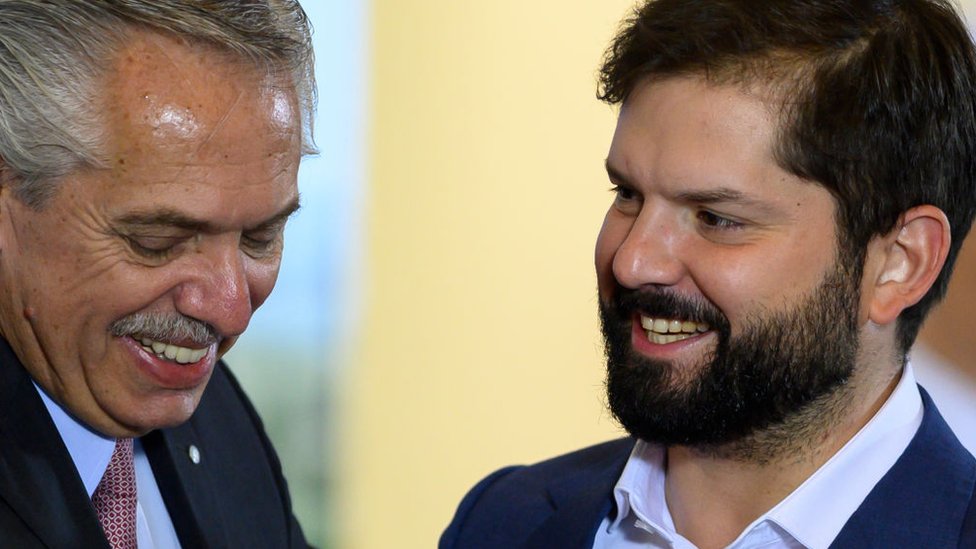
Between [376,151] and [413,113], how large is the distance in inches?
7.4

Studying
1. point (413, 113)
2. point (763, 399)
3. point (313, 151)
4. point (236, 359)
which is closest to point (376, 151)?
point (413, 113)

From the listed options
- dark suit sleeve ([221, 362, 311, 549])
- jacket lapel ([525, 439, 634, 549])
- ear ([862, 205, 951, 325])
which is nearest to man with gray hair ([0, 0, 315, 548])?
dark suit sleeve ([221, 362, 311, 549])

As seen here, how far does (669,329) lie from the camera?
1773mm

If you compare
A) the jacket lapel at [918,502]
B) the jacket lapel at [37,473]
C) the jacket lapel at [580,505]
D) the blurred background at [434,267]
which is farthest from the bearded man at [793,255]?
the blurred background at [434,267]

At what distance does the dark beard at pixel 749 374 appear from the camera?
5.66ft

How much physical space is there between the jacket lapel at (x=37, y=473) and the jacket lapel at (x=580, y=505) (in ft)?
2.22

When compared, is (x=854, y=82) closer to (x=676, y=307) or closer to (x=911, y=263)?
(x=911, y=263)

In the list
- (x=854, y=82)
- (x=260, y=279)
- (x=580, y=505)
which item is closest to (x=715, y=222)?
(x=854, y=82)

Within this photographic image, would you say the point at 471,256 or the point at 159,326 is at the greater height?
the point at 159,326

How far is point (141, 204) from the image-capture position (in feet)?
5.11

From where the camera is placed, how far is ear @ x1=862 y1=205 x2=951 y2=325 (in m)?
1.76

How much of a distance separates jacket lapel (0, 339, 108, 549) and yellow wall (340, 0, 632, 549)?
2170 mm

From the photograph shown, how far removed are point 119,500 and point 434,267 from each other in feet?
7.88

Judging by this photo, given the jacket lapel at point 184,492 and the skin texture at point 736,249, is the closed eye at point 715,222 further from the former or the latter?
the jacket lapel at point 184,492
